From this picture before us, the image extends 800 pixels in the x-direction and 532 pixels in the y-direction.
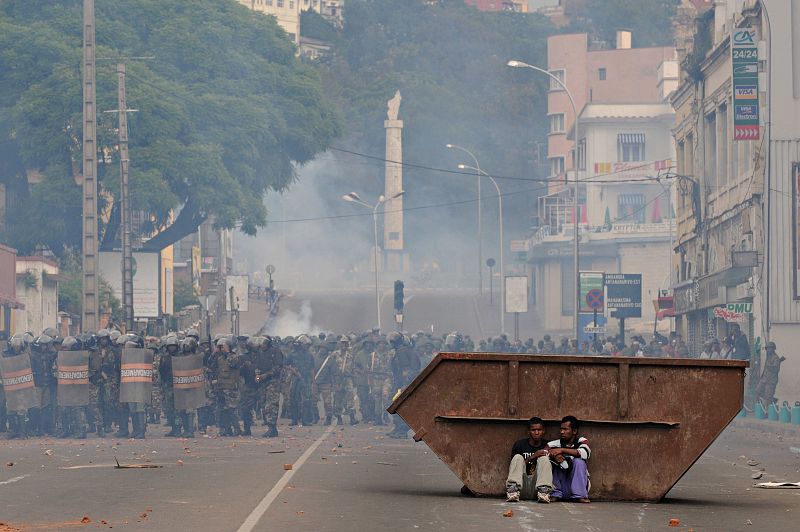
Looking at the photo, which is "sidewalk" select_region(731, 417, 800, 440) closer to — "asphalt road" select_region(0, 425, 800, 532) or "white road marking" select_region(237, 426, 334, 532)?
"asphalt road" select_region(0, 425, 800, 532)

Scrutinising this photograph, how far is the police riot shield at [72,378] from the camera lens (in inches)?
1153

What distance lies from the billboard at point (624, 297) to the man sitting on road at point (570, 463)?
3964 centimetres

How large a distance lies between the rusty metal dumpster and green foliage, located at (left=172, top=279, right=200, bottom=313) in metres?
67.1

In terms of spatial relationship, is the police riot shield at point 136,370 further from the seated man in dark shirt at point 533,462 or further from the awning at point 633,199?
the awning at point 633,199

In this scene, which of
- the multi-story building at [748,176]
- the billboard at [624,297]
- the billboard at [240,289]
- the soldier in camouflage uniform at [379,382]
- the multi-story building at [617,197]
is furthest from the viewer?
the multi-story building at [617,197]

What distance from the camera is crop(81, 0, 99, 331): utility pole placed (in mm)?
38000

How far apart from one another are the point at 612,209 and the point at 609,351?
46788mm

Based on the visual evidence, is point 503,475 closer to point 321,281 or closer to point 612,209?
point 612,209

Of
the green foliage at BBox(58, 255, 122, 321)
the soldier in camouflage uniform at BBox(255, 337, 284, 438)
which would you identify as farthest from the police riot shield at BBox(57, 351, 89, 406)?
the green foliage at BBox(58, 255, 122, 321)

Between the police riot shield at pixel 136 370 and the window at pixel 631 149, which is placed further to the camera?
the window at pixel 631 149

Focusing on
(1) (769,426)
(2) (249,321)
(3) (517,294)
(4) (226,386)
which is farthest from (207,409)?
(2) (249,321)

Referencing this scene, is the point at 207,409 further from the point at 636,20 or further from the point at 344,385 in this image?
the point at 636,20

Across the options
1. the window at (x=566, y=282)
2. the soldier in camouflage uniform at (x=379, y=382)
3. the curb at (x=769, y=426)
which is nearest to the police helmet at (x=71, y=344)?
the soldier in camouflage uniform at (x=379, y=382)

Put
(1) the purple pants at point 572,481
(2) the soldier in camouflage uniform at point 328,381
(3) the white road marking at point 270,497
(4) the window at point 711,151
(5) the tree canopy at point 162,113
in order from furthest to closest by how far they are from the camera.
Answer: (5) the tree canopy at point 162,113, (4) the window at point 711,151, (2) the soldier in camouflage uniform at point 328,381, (1) the purple pants at point 572,481, (3) the white road marking at point 270,497
